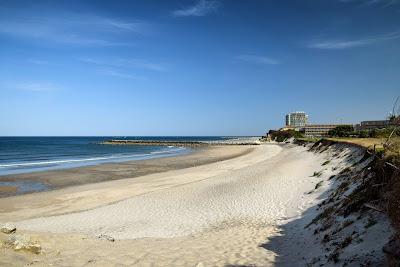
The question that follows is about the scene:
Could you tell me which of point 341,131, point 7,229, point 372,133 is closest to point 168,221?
point 7,229

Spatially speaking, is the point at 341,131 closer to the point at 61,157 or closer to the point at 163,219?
the point at 61,157

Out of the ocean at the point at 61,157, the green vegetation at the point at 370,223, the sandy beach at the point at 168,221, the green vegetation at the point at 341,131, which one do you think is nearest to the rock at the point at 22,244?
the sandy beach at the point at 168,221

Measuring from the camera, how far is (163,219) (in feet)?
47.6

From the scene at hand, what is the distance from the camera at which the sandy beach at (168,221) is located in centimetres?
888

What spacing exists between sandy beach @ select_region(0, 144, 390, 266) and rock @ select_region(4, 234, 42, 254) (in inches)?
9.2

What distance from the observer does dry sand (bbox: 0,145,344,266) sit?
893 cm

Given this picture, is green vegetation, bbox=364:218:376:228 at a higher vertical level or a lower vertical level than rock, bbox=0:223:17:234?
higher

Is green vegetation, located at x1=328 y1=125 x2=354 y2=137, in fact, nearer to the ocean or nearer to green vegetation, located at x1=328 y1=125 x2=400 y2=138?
green vegetation, located at x1=328 y1=125 x2=400 y2=138

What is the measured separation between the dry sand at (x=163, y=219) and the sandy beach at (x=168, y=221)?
0.02 m

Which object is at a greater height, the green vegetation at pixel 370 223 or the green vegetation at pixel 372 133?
the green vegetation at pixel 372 133

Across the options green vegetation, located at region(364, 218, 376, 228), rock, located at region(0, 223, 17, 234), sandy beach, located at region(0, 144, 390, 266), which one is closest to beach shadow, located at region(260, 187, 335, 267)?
sandy beach, located at region(0, 144, 390, 266)

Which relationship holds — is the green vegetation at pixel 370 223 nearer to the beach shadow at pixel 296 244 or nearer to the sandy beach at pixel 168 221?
the beach shadow at pixel 296 244

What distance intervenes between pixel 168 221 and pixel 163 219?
0.40m

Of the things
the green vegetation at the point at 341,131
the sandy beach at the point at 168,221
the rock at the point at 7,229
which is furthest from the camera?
the green vegetation at the point at 341,131
